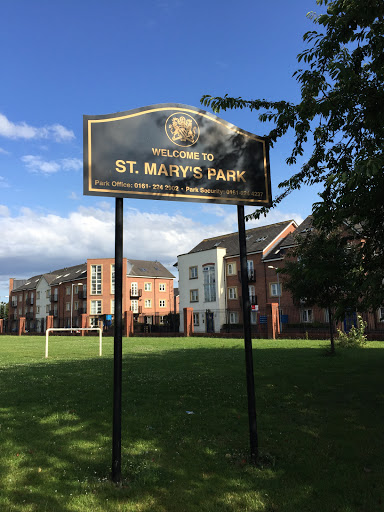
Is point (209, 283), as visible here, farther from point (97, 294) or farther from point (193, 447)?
point (193, 447)

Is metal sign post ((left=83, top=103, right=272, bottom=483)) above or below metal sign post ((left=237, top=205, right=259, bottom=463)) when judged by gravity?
above

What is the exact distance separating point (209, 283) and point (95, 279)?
1021 inches

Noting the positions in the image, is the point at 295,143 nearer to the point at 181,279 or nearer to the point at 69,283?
the point at 181,279

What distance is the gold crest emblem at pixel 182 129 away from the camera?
5.34 m

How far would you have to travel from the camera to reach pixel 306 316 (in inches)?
1491

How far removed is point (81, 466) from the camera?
191 inches

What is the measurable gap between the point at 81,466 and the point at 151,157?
389 cm

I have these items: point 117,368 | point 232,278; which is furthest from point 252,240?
point 117,368

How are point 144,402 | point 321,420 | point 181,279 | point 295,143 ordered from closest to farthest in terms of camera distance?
point 321,420
point 144,402
point 295,143
point 181,279

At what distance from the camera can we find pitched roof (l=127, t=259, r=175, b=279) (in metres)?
68.9

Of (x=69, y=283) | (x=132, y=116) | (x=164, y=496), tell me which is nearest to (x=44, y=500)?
(x=164, y=496)

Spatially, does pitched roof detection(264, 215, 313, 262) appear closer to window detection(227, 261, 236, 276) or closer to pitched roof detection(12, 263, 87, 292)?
window detection(227, 261, 236, 276)

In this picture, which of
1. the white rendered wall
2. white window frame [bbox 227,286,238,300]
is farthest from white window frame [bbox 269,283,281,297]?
the white rendered wall

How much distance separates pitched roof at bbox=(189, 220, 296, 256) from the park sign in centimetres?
3804
